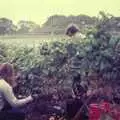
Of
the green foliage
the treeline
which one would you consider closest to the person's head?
the green foliage

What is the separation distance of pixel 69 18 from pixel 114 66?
332 centimetres

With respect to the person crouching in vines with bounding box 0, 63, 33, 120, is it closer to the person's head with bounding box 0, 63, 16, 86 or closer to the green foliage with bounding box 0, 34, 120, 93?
the person's head with bounding box 0, 63, 16, 86

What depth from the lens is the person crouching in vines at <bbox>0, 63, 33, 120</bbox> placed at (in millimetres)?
4199

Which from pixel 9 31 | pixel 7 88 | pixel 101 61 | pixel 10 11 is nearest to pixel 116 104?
pixel 101 61

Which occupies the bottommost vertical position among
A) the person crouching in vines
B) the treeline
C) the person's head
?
the person crouching in vines

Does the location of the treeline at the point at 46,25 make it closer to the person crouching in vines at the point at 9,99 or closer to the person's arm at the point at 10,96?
the person crouching in vines at the point at 9,99

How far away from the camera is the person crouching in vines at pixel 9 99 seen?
420 centimetres

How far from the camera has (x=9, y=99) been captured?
422cm

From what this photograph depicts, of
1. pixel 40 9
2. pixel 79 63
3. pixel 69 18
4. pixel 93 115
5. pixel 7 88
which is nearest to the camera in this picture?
pixel 93 115

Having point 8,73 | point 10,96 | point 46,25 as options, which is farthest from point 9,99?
point 46,25

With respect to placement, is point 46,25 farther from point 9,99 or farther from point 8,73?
point 9,99

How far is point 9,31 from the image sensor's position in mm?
7277

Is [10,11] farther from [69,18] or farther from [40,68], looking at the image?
[40,68]

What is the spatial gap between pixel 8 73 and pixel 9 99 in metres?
0.29
